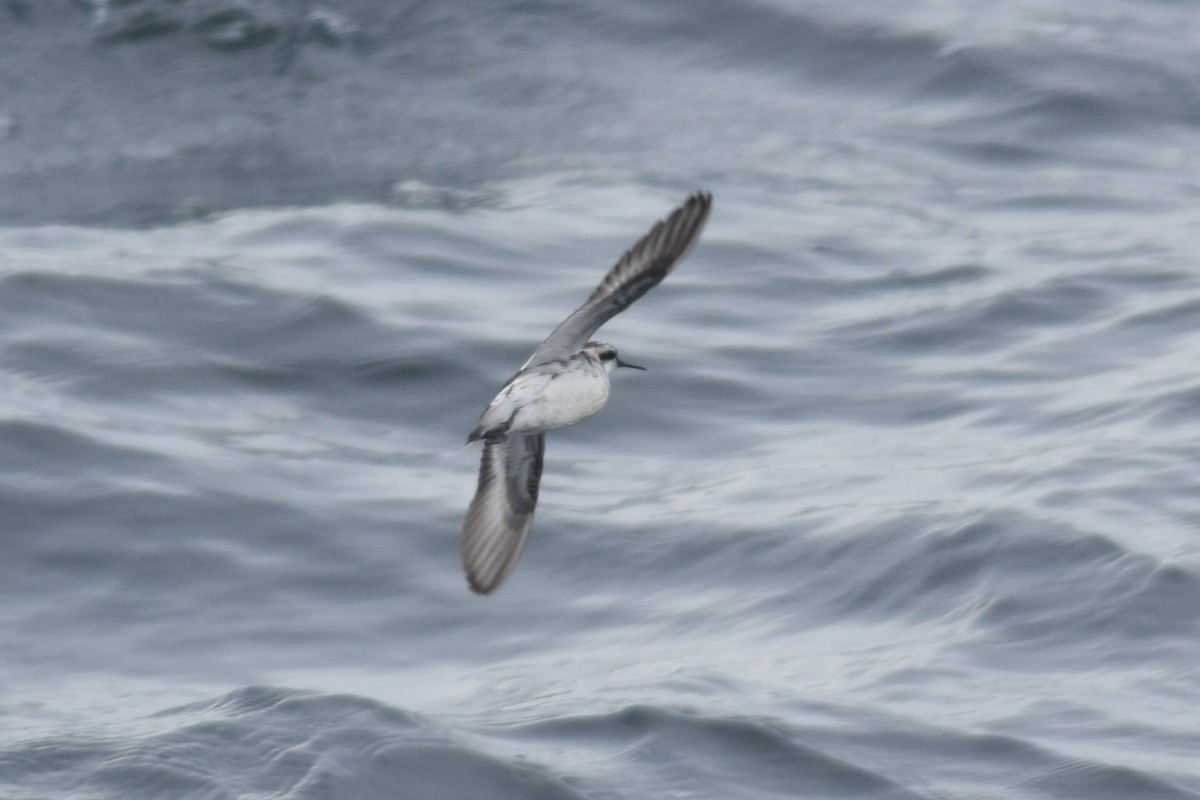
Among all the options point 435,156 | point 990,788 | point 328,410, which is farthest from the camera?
point 435,156

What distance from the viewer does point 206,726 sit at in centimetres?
1057

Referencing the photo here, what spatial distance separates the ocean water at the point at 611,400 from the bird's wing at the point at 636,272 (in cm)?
312

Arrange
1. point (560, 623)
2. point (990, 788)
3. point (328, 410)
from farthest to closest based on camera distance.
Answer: point (328, 410), point (560, 623), point (990, 788)

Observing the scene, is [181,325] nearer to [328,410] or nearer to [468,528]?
[328,410]

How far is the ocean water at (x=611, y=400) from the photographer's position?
421 inches

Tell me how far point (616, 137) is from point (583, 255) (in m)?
3.29

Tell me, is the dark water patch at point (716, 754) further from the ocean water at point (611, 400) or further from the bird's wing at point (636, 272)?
the bird's wing at point (636, 272)

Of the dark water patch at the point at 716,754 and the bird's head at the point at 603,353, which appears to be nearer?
the bird's head at the point at 603,353

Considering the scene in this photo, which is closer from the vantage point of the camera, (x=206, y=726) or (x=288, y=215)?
(x=206, y=726)

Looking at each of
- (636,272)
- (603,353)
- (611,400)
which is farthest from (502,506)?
(611,400)

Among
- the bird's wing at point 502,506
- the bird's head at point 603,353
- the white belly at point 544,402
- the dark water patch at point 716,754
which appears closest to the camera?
the white belly at point 544,402

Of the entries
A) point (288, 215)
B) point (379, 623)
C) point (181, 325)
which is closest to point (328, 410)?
point (181, 325)

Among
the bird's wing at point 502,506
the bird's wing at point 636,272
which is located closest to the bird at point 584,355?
the bird's wing at point 636,272

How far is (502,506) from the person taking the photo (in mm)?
8688
